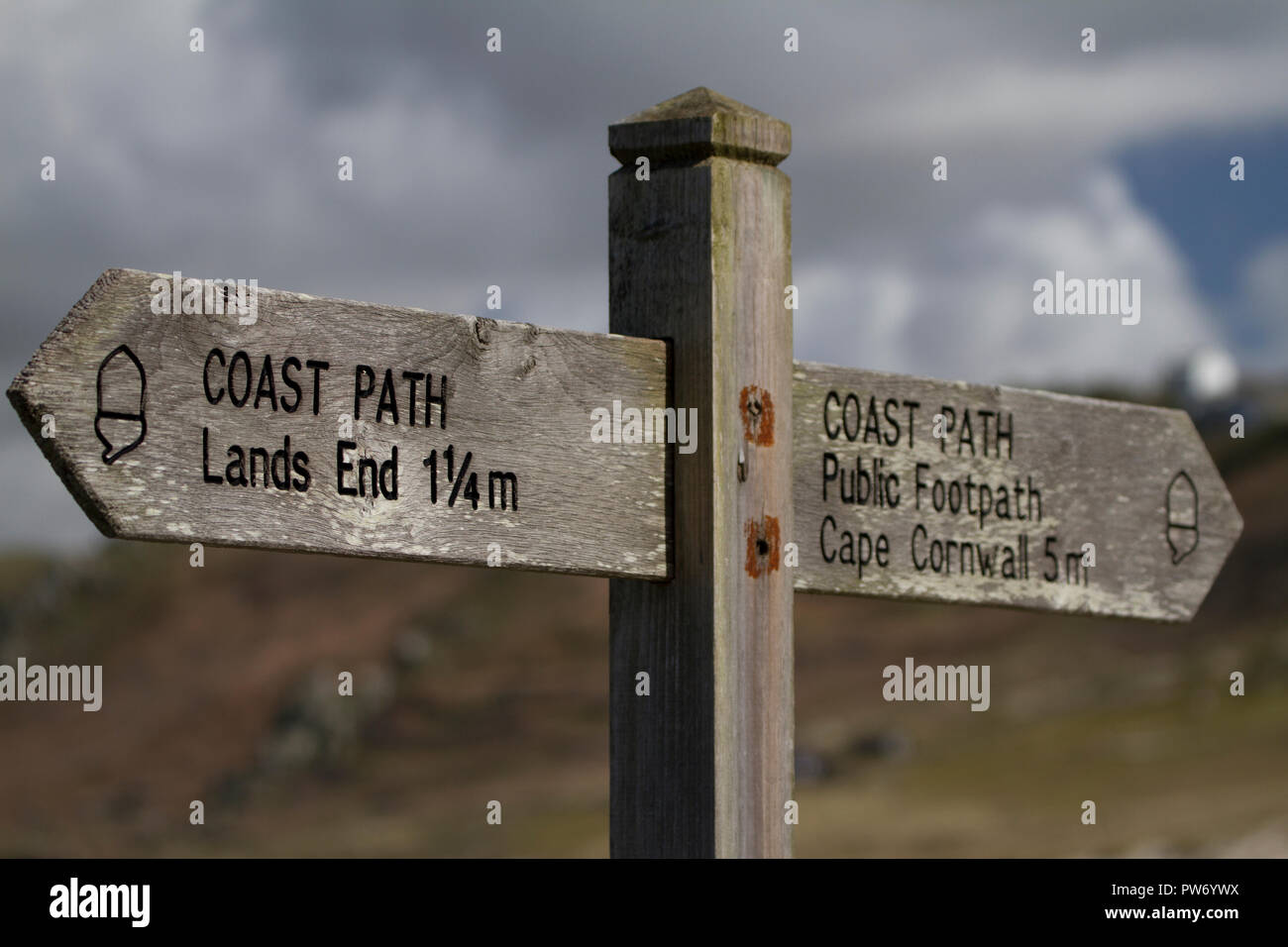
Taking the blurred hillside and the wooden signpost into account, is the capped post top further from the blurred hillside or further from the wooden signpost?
the blurred hillside

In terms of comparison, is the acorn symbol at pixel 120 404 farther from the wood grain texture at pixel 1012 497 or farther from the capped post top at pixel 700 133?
the wood grain texture at pixel 1012 497

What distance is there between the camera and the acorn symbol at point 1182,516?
348 cm

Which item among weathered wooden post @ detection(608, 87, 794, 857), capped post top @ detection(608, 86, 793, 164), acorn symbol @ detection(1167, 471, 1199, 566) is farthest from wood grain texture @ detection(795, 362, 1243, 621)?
capped post top @ detection(608, 86, 793, 164)

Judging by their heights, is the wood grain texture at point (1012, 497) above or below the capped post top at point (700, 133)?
below

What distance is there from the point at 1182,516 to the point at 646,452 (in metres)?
1.47

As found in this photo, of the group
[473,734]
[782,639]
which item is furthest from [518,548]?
[473,734]

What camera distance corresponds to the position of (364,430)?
2.24 m

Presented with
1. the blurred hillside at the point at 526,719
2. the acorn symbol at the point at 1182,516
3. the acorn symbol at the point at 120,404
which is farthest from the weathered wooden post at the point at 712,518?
the blurred hillside at the point at 526,719

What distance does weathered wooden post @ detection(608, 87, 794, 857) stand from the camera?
2.51 m

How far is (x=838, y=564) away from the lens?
110 inches

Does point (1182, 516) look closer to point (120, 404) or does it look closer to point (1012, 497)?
point (1012, 497)

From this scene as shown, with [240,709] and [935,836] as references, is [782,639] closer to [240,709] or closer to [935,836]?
[935,836]
